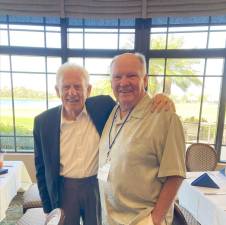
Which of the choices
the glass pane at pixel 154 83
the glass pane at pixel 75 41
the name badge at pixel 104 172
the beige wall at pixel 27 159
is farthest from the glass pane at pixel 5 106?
the name badge at pixel 104 172

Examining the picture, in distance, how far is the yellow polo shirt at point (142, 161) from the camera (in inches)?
36.9

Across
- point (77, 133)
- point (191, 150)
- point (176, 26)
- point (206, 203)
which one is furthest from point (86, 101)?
point (176, 26)

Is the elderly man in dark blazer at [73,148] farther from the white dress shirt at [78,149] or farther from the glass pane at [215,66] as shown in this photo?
the glass pane at [215,66]

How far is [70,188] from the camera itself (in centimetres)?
130

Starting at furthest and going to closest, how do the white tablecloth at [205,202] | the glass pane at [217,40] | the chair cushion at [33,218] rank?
1. the glass pane at [217,40]
2. the chair cushion at [33,218]
3. the white tablecloth at [205,202]

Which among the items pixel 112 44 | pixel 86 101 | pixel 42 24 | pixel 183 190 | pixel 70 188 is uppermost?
pixel 42 24

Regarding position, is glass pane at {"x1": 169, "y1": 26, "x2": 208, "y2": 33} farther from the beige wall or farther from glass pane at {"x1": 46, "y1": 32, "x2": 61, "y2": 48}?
the beige wall

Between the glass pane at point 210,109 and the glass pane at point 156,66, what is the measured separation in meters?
0.69

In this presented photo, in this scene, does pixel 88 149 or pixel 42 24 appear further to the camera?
pixel 42 24

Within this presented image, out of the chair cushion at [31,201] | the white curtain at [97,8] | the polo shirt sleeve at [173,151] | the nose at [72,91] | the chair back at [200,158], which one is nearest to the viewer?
the polo shirt sleeve at [173,151]

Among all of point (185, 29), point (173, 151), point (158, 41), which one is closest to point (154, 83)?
point (158, 41)

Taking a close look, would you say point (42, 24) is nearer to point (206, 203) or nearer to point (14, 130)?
point (14, 130)

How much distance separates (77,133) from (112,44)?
7.75ft

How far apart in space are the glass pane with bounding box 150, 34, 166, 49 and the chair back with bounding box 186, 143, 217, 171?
1.58 m
